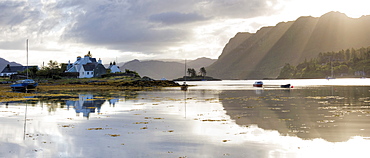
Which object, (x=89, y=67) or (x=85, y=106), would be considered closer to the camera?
(x=85, y=106)

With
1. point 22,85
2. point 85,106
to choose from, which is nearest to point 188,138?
point 85,106

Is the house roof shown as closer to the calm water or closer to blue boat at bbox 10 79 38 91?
blue boat at bbox 10 79 38 91

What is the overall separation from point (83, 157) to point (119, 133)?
20.6ft

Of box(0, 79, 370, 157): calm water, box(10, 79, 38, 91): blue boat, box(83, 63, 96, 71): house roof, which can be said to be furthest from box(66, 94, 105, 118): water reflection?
box(83, 63, 96, 71): house roof

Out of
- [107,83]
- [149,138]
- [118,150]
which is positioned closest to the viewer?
[118,150]

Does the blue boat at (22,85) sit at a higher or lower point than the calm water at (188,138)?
higher

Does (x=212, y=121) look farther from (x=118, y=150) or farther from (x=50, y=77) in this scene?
(x=50, y=77)

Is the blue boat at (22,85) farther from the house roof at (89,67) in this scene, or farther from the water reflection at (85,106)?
the house roof at (89,67)

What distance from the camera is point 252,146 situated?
54.4ft

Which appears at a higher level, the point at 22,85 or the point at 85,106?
the point at 22,85

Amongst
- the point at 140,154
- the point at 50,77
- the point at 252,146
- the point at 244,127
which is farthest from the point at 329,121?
the point at 50,77

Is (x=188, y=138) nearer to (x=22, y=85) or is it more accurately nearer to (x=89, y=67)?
(x=22, y=85)

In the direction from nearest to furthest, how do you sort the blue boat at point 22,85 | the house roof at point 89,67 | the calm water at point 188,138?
the calm water at point 188,138 → the blue boat at point 22,85 → the house roof at point 89,67

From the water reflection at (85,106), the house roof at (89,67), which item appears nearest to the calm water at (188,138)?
the water reflection at (85,106)
